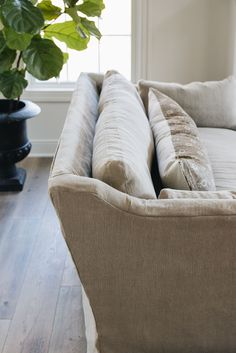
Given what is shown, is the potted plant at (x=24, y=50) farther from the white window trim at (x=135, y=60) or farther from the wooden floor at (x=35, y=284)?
the white window trim at (x=135, y=60)

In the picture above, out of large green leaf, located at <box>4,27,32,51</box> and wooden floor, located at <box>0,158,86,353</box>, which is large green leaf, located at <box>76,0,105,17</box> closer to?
large green leaf, located at <box>4,27,32,51</box>

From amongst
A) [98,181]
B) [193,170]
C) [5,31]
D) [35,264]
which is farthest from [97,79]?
[98,181]

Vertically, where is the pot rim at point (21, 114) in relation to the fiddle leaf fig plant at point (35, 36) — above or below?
below

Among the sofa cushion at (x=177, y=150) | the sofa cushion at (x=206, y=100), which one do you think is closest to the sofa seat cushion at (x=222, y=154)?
the sofa cushion at (x=206, y=100)

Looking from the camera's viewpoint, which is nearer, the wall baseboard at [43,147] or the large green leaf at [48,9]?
the large green leaf at [48,9]

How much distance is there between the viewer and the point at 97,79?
2967 millimetres

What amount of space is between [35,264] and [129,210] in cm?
122

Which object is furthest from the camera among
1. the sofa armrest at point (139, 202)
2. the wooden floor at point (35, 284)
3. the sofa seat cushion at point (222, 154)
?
the sofa seat cushion at point (222, 154)

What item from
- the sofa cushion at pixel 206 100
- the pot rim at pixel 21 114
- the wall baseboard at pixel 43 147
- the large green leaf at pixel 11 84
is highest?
the large green leaf at pixel 11 84

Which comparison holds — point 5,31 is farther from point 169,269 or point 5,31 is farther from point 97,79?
point 169,269

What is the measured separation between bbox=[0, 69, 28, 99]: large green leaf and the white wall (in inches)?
34.4

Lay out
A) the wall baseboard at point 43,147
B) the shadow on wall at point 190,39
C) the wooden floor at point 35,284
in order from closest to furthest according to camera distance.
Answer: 1. the wooden floor at point 35,284
2. the shadow on wall at point 190,39
3. the wall baseboard at point 43,147

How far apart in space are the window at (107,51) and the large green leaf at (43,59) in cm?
101

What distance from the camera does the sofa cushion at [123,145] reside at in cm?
162
